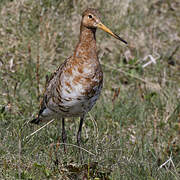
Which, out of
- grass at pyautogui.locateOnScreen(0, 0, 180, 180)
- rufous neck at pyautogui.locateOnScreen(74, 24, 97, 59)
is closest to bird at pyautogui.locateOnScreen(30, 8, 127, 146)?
rufous neck at pyautogui.locateOnScreen(74, 24, 97, 59)

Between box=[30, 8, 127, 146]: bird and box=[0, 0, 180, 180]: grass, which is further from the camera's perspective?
box=[30, 8, 127, 146]: bird

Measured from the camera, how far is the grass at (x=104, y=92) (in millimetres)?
4113

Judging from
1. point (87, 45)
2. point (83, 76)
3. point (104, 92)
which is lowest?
point (104, 92)

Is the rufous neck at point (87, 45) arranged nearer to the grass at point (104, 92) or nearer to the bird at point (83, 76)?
the bird at point (83, 76)

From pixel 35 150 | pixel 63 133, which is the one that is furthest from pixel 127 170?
pixel 63 133

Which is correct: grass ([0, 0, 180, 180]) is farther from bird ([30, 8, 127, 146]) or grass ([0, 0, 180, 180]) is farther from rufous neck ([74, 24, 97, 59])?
rufous neck ([74, 24, 97, 59])

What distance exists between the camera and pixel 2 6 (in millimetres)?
6906

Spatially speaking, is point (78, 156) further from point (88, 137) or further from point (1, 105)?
point (1, 105)

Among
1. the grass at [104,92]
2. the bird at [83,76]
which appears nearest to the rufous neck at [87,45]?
the bird at [83,76]

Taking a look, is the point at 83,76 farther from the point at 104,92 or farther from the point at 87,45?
Answer: the point at 104,92

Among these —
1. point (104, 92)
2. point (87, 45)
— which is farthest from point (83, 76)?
point (104, 92)

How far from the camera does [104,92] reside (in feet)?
21.8

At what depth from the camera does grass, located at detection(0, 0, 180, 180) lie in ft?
13.5

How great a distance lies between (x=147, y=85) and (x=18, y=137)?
10.0ft
